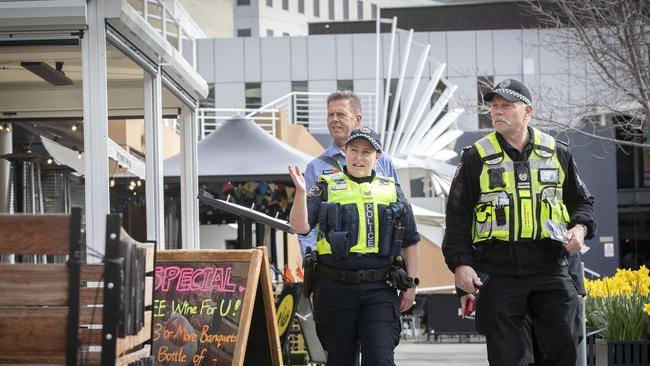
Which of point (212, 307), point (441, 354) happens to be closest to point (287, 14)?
point (441, 354)

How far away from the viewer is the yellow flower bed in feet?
29.1

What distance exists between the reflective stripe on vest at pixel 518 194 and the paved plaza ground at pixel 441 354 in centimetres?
830

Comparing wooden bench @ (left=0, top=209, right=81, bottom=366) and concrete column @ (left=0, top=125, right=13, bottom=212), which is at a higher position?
concrete column @ (left=0, top=125, right=13, bottom=212)

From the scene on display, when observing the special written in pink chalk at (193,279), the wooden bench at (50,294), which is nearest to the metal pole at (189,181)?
the special written in pink chalk at (193,279)

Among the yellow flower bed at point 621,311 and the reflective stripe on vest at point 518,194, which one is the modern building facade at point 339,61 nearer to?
the yellow flower bed at point 621,311

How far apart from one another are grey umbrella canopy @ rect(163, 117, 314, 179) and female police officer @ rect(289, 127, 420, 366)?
7.73 meters

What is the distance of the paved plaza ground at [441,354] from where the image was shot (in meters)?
15.5

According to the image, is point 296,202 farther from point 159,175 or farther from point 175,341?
point 159,175

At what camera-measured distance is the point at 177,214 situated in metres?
18.5

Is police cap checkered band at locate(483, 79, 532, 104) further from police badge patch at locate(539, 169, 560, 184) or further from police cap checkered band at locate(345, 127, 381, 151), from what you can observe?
police cap checkered band at locate(345, 127, 381, 151)

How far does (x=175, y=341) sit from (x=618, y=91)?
10646mm

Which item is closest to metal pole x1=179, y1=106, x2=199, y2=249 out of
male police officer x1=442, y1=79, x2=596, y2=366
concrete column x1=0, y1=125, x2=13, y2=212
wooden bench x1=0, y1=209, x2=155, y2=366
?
concrete column x1=0, y1=125, x2=13, y2=212

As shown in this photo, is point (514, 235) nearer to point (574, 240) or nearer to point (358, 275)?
point (574, 240)

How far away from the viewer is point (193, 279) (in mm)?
8266
